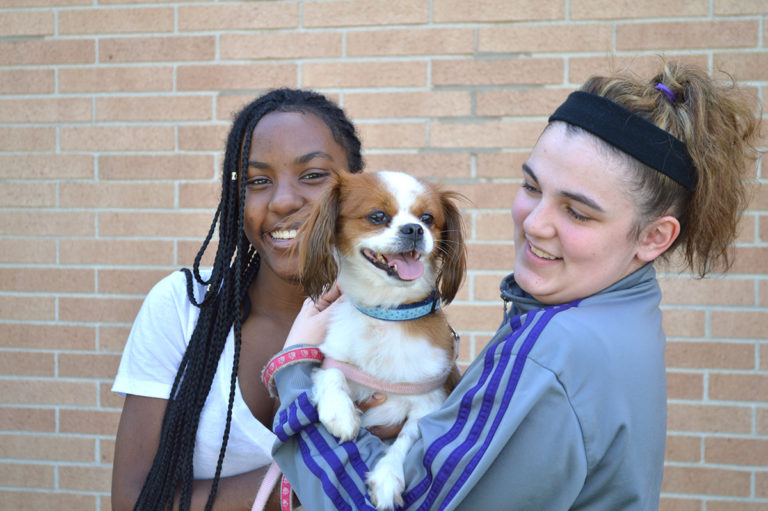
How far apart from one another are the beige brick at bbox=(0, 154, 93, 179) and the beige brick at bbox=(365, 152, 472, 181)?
1592 mm

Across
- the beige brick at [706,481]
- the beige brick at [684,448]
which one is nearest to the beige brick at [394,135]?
the beige brick at [684,448]

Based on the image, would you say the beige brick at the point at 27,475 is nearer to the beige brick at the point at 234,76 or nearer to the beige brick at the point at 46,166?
the beige brick at the point at 46,166

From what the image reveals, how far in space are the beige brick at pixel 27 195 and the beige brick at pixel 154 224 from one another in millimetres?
323

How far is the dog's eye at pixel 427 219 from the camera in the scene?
7.24 feet

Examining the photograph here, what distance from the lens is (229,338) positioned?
7.64 ft

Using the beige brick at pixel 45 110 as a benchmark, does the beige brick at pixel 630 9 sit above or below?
above

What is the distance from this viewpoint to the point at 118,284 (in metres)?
3.70

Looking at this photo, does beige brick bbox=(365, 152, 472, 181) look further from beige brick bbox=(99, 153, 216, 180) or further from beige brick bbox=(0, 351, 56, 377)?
beige brick bbox=(0, 351, 56, 377)

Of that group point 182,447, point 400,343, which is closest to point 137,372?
point 182,447

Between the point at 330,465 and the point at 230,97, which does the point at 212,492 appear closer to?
the point at 330,465

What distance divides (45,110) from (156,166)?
0.72 m

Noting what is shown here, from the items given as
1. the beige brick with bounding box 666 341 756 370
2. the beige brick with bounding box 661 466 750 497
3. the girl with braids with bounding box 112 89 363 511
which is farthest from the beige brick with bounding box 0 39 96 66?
the beige brick with bounding box 661 466 750 497

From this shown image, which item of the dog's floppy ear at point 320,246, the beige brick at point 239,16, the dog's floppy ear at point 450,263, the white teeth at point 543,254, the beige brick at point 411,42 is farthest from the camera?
the beige brick at point 239,16

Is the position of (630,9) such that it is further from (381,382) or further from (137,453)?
(137,453)
